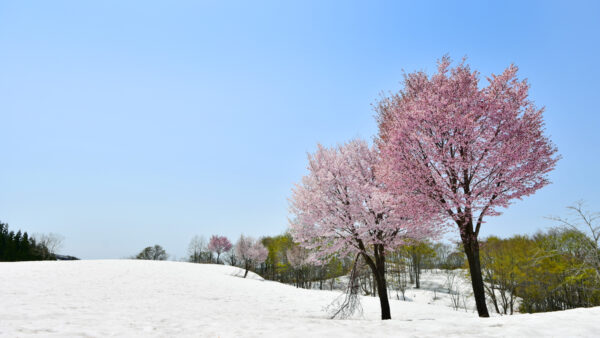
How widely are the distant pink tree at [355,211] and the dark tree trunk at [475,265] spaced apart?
1437mm

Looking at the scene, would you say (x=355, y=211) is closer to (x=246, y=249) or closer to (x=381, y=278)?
(x=381, y=278)

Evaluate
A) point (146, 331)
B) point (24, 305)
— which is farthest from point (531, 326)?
point (24, 305)

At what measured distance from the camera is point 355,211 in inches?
528

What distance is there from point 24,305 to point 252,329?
29.4 feet

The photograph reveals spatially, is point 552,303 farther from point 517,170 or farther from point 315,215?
point 315,215

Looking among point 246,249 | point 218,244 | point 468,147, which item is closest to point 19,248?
point 218,244

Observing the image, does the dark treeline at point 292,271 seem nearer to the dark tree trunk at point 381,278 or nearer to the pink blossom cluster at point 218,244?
the pink blossom cluster at point 218,244

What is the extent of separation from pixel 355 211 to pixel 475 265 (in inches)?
200

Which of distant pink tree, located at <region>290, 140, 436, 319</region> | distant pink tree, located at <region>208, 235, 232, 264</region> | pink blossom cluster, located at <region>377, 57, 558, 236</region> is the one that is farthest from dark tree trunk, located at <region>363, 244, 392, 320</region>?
distant pink tree, located at <region>208, 235, 232, 264</region>

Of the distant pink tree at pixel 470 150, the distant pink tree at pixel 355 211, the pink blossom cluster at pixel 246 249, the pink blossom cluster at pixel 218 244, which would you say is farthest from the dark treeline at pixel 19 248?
the distant pink tree at pixel 470 150

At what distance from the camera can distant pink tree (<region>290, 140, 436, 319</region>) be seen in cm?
1329

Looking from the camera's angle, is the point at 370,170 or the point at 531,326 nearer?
the point at 531,326

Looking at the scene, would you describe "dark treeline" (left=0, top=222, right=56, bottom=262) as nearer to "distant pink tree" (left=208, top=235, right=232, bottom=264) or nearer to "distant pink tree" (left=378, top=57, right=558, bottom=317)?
"distant pink tree" (left=208, top=235, right=232, bottom=264)

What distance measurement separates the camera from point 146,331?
7.59m
